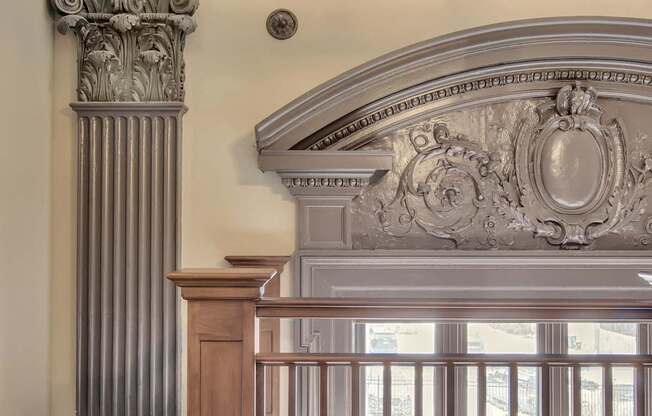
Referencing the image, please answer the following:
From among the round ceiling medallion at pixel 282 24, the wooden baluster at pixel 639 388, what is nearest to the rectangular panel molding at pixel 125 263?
the round ceiling medallion at pixel 282 24

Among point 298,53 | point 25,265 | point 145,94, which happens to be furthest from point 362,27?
point 25,265

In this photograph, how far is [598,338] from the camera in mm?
2863

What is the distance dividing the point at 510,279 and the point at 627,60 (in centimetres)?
119

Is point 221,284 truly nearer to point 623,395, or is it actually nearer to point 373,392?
point 373,392

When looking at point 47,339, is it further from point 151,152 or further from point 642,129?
point 642,129

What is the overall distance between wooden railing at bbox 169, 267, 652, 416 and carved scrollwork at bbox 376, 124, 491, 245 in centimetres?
132

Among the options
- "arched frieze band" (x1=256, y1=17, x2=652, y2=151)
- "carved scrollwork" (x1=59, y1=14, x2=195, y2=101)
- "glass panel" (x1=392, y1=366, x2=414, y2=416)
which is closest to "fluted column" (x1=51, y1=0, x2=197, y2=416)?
"carved scrollwork" (x1=59, y1=14, x2=195, y2=101)

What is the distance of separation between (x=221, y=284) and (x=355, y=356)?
40 centimetres

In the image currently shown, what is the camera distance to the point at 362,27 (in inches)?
109

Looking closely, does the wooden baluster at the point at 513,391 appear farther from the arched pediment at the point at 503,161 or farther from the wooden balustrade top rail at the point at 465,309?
the arched pediment at the point at 503,161

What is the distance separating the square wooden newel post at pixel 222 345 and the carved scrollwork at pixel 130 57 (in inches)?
60.0

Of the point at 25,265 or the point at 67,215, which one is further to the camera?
the point at 67,215

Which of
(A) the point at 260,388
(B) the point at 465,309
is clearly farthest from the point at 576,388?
(A) the point at 260,388

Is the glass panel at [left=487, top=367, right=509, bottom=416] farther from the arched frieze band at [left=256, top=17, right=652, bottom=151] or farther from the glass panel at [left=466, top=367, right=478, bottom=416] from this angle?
the arched frieze band at [left=256, top=17, right=652, bottom=151]
